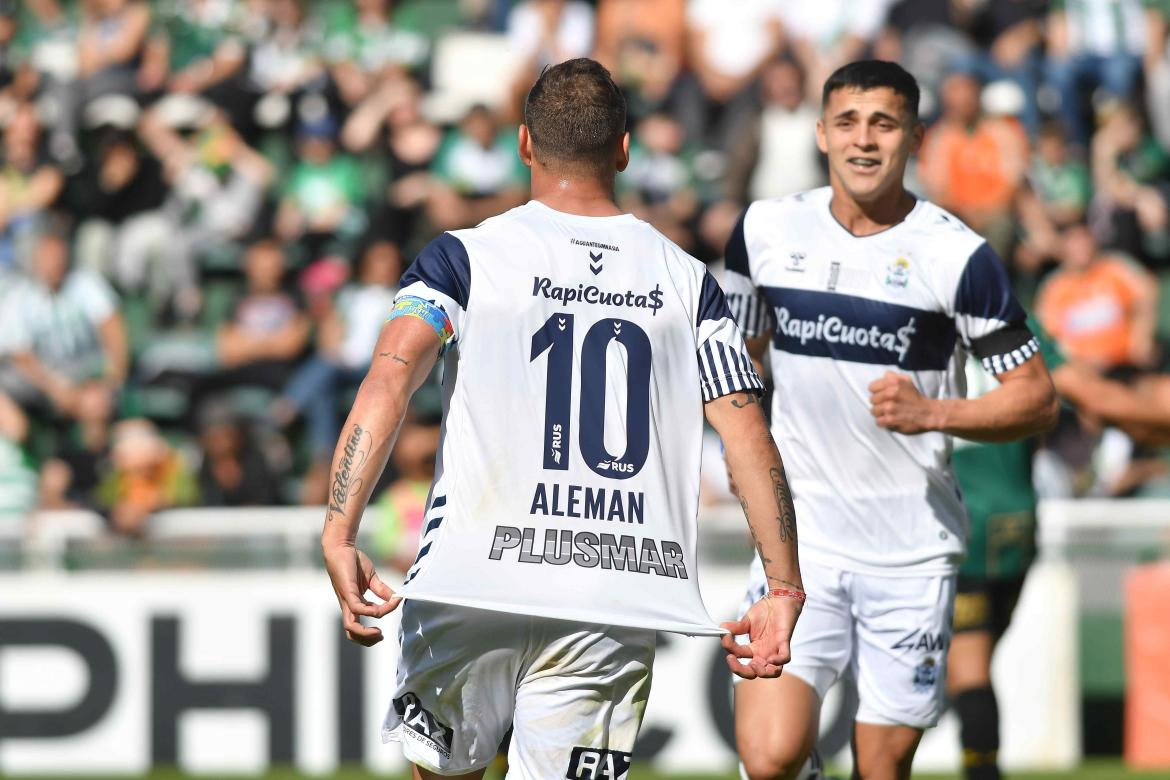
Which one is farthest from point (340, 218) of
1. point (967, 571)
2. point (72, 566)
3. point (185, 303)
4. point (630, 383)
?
point (630, 383)

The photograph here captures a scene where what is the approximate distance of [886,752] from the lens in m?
6.49

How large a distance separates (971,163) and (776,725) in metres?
8.73

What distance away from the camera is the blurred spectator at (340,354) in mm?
13258

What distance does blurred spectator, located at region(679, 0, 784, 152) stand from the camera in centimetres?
1523

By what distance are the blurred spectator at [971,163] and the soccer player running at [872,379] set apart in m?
7.60

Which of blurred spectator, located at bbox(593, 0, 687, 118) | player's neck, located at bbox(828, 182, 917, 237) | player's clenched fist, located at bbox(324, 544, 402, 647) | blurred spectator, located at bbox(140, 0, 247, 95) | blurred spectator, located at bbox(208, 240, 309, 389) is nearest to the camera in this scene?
player's clenched fist, located at bbox(324, 544, 402, 647)

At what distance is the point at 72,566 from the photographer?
11125 millimetres

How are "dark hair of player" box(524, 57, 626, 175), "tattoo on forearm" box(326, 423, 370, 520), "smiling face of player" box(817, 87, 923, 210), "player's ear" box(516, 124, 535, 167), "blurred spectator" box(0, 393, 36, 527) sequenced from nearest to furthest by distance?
"tattoo on forearm" box(326, 423, 370, 520) < "dark hair of player" box(524, 57, 626, 175) < "player's ear" box(516, 124, 535, 167) < "smiling face of player" box(817, 87, 923, 210) < "blurred spectator" box(0, 393, 36, 527)

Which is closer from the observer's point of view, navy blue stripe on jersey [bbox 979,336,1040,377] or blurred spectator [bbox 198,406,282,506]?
navy blue stripe on jersey [bbox 979,336,1040,377]

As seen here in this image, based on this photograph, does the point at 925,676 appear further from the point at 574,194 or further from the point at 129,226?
the point at 129,226

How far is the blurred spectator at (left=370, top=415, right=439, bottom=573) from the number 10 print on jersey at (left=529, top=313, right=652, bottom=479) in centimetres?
613

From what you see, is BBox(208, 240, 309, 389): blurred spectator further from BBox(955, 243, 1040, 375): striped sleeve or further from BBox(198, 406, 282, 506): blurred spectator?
BBox(955, 243, 1040, 375): striped sleeve

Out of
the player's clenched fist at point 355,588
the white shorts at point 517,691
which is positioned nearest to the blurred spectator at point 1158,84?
the white shorts at point 517,691

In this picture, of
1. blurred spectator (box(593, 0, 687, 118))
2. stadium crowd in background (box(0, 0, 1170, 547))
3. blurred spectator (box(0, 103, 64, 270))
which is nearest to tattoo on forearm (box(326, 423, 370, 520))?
stadium crowd in background (box(0, 0, 1170, 547))
